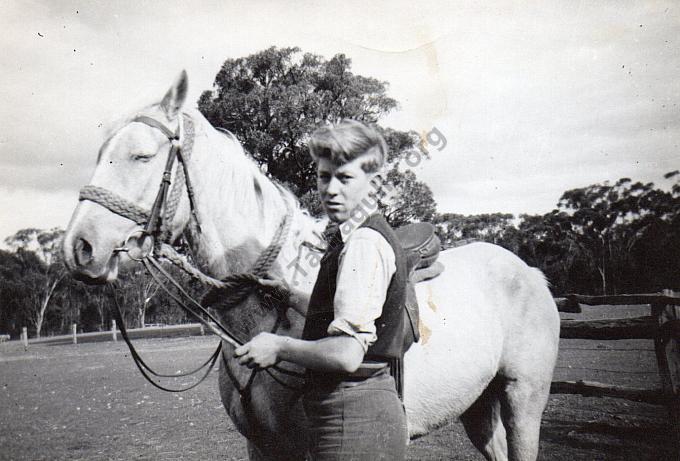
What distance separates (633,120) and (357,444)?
17.7ft

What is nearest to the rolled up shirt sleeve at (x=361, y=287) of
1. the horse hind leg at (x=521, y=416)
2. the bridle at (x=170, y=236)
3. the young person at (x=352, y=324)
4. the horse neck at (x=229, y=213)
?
the young person at (x=352, y=324)

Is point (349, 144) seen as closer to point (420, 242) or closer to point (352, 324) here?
point (352, 324)

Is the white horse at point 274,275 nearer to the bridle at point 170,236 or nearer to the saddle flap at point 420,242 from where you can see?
the bridle at point 170,236

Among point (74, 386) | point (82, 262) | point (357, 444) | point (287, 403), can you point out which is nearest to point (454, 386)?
point (287, 403)

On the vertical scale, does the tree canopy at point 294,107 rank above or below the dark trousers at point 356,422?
above

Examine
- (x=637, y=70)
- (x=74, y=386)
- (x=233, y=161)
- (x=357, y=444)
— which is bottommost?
(x=74, y=386)

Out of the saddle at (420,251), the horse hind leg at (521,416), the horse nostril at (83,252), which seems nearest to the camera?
the horse nostril at (83,252)

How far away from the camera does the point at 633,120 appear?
5.30 m

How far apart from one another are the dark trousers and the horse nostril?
1276mm

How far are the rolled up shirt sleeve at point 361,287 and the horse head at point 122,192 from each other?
4.11 ft

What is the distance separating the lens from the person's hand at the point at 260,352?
1401 millimetres

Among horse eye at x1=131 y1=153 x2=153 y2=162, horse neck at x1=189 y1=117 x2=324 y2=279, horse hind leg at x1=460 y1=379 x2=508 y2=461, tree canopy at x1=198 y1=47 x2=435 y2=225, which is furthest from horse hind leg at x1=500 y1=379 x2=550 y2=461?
tree canopy at x1=198 y1=47 x2=435 y2=225

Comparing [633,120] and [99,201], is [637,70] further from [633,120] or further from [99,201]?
[99,201]

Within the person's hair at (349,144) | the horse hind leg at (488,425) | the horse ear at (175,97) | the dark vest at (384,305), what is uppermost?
the horse ear at (175,97)
